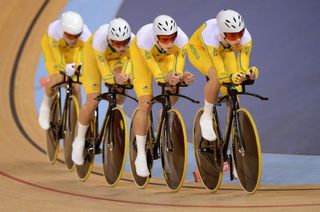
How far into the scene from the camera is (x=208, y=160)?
6.88m

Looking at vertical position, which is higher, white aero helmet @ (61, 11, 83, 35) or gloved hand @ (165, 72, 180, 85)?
white aero helmet @ (61, 11, 83, 35)

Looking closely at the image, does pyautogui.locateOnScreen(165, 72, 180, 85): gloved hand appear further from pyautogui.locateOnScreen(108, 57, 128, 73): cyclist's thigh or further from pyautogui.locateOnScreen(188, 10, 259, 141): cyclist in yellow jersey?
pyautogui.locateOnScreen(108, 57, 128, 73): cyclist's thigh

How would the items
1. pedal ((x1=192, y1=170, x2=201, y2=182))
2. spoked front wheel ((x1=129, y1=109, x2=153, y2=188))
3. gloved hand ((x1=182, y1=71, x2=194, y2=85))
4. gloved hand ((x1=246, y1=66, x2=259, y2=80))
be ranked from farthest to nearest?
pedal ((x1=192, y1=170, x2=201, y2=182)) < spoked front wheel ((x1=129, y1=109, x2=153, y2=188)) < gloved hand ((x1=182, y1=71, x2=194, y2=85)) < gloved hand ((x1=246, y1=66, x2=259, y2=80))

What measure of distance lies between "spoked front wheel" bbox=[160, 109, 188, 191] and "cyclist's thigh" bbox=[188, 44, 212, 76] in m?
0.38

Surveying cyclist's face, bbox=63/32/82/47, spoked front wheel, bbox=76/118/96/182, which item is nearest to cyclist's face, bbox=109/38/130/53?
spoked front wheel, bbox=76/118/96/182

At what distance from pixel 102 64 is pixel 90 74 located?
0.31 metres

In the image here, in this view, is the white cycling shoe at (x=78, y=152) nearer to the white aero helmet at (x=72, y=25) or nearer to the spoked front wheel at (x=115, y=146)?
the spoked front wheel at (x=115, y=146)

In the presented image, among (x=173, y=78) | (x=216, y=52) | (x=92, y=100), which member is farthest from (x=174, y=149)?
(x=92, y=100)

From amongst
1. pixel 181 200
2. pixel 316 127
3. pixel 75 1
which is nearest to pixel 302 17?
pixel 316 127

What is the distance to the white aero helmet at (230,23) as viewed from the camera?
20.8 feet

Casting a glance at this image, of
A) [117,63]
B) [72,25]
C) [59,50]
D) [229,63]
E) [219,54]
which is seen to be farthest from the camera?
[59,50]

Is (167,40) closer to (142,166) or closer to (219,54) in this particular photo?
(219,54)

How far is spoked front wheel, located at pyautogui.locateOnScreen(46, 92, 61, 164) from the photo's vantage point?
29.0 feet

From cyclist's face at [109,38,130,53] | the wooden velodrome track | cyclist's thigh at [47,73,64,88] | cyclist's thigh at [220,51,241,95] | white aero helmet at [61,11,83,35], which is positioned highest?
white aero helmet at [61,11,83,35]
